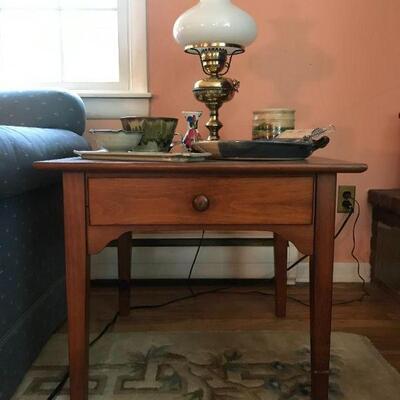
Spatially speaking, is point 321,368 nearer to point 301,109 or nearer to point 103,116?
point 301,109

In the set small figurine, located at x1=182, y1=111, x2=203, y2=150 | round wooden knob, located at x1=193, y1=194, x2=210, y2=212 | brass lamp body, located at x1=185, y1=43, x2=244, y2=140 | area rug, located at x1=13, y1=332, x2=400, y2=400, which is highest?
brass lamp body, located at x1=185, y1=43, x2=244, y2=140

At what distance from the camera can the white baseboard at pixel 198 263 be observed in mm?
1490

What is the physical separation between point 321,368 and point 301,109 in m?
0.92

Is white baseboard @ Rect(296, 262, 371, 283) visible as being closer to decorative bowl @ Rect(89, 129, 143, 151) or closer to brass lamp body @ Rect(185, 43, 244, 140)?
brass lamp body @ Rect(185, 43, 244, 140)

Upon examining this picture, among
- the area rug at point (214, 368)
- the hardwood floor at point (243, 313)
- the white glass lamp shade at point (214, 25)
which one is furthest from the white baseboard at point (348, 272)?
the white glass lamp shade at point (214, 25)

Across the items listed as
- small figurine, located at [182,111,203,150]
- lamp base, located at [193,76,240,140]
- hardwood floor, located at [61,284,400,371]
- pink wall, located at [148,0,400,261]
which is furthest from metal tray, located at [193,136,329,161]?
pink wall, located at [148,0,400,261]

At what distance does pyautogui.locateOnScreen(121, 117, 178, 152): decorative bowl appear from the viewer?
0.83 meters

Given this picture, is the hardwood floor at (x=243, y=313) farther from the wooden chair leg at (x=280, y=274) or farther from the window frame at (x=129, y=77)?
the window frame at (x=129, y=77)

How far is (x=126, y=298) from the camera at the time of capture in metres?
1.24

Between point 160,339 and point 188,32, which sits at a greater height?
point 188,32

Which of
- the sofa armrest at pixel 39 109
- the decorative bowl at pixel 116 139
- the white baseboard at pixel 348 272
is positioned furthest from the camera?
the white baseboard at pixel 348 272

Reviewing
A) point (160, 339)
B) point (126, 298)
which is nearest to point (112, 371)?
point (160, 339)

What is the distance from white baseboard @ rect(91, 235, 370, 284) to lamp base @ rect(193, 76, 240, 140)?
0.51 m

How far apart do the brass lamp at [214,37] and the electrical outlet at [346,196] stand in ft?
1.98
